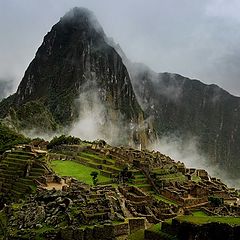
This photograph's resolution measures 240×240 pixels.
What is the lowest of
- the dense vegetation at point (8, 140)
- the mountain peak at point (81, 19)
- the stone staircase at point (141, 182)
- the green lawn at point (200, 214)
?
the green lawn at point (200, 214)

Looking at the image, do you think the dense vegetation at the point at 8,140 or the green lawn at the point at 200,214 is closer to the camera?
the green lawn at the point at 200,214

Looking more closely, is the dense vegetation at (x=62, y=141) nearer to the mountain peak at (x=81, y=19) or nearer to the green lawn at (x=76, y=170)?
the green lawn at (x=76, y=170)

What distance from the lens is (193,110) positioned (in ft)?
513

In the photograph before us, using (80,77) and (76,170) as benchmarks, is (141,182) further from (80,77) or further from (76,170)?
(80,77)

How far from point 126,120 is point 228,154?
104 feet

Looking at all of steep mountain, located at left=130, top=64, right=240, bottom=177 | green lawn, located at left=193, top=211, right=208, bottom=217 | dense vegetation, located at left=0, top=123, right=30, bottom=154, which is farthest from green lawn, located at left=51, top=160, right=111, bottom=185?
steep mountain, located at left=130, top=64, right=240, bottom=177

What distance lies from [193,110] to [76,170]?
121461 millimetres

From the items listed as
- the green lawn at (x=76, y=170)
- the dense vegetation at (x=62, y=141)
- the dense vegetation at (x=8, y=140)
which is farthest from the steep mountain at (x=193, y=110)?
the green lawn at (x=76, y=170)

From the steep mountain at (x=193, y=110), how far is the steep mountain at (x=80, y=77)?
2131 cm

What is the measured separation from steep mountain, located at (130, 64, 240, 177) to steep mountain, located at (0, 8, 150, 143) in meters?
21.3

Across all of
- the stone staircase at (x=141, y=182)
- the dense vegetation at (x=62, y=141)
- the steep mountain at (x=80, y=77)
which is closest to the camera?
the stone staircase at (x=141, y=182)

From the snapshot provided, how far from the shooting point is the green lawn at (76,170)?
111ft

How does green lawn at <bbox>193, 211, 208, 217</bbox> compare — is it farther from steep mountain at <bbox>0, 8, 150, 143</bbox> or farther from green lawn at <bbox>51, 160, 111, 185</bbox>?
steep mountain at <bbox>0, 8, 150, 143</bbox>

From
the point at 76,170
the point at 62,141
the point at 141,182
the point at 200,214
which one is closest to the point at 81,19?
the point at 62,141
